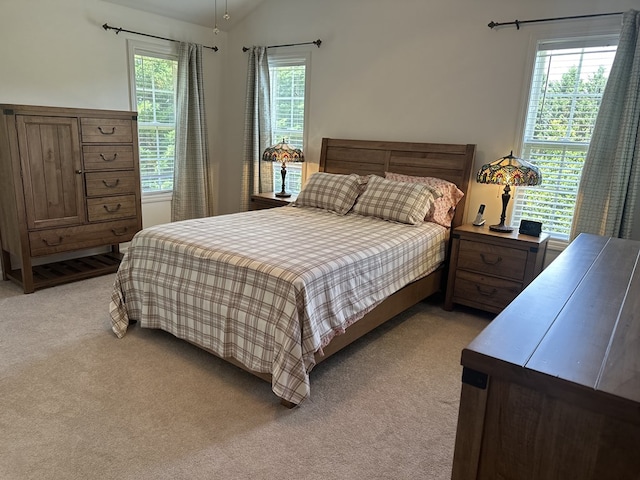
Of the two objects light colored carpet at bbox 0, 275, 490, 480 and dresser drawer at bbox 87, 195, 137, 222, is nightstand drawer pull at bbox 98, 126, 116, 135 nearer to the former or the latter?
dresser drawer at bbox 87, 195, 137, 222

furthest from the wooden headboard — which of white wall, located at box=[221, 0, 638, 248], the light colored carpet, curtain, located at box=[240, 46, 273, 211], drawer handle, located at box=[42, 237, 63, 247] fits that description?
drawer handle, located at box=[42, 237, 63, 247]

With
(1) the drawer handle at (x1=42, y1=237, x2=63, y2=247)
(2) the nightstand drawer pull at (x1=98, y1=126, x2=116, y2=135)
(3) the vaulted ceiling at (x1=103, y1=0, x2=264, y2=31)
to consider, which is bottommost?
(1) the drawer handle at (x1=42, y1=237, x2=63, y2=247)

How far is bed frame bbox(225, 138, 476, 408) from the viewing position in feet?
9.57

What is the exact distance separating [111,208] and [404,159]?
2.68m

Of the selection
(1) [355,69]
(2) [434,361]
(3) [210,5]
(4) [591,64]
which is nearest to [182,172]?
(3) [210,5]

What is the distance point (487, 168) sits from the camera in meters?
3.18

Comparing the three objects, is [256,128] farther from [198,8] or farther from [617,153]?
[617,153]

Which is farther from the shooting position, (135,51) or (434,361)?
(135,51)

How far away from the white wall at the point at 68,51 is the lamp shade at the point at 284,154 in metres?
1.47

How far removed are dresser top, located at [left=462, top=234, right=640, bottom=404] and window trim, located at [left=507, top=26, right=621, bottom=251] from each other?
2.02 metres

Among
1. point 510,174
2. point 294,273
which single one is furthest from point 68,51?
point 510,174

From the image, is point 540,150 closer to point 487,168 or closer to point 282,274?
point 487,168

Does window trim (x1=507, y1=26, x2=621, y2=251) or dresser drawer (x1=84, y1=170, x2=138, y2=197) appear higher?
window trim (x1=507, y1=26, x2=621, y2=251)

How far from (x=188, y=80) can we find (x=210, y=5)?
789 millimetres
